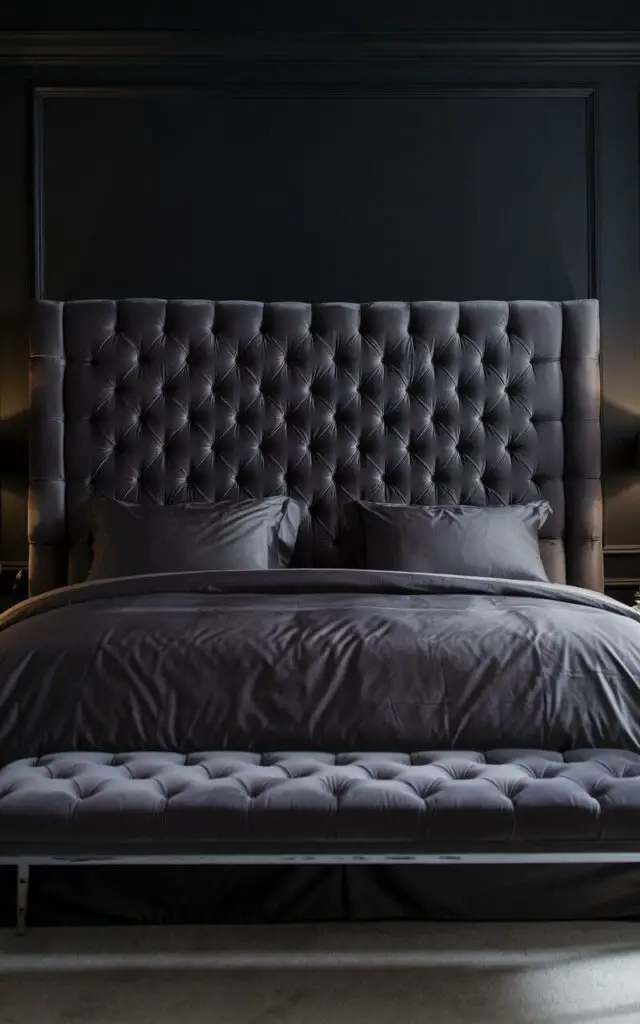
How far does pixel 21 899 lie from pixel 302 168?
305 cm

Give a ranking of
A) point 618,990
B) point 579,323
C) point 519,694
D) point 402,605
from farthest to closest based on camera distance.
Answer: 1. point 579,323
2. point 402,605
3. point 519,694
4. point 618,990

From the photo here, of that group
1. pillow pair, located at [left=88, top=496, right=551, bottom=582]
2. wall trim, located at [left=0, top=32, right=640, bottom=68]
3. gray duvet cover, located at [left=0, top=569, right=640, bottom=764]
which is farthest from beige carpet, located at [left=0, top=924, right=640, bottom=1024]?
wall trim, located at [left=0, top=32, right=640, bottom=68]

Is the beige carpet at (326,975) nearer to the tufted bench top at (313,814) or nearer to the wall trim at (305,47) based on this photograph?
the tufted bench top at (313,814)

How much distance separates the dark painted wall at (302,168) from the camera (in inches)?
170

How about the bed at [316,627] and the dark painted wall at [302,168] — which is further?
the dark painted wall at [302,168]

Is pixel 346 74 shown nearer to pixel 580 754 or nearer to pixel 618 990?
pixel 580 754

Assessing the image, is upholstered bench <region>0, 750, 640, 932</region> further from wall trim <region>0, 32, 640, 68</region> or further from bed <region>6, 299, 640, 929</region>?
wall trim <region>0, 32, 640, 68</region>

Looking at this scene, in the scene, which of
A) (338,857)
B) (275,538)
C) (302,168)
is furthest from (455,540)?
(338,857)

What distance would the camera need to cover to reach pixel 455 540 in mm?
3746

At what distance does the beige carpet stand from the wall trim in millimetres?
3335

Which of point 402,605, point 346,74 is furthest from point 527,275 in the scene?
point 402,605

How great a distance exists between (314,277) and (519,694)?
2.34 metres

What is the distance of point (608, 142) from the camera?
4.39m

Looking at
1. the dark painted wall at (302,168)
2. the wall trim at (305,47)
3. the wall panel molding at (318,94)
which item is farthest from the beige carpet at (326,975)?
the wall trim at (305,47)
